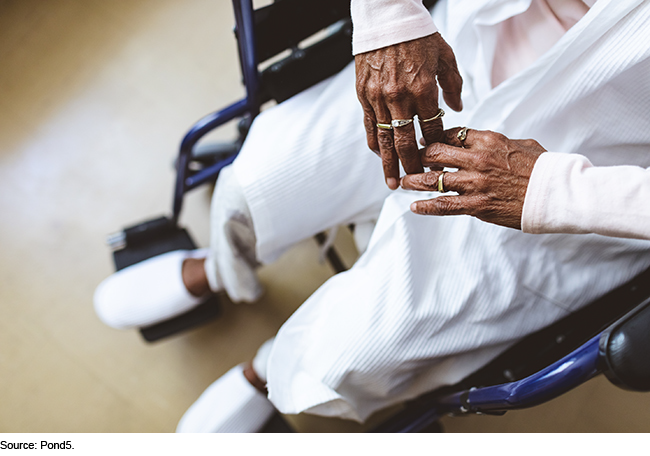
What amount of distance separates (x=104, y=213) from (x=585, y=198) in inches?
47.4

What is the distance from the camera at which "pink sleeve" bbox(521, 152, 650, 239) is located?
0.45 meters

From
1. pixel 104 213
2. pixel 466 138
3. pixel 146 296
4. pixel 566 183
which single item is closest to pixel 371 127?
pixel 466 138

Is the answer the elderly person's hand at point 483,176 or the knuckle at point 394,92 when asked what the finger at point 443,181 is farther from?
the knuckle at point 394,92

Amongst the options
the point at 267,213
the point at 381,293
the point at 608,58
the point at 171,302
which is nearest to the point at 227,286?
the point at 171,302

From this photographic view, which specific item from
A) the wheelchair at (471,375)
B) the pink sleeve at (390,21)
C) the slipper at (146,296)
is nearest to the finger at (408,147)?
the pink sleeve at (390,21)

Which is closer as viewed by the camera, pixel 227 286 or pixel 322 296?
pixel 322 296

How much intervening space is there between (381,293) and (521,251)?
22cm

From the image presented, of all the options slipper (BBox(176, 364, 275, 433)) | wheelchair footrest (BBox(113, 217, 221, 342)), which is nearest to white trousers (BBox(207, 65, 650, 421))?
slipper (BBox(176, 364, 275, 433))

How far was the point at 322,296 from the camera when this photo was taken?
66 cm

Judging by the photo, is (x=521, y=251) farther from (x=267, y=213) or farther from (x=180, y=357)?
(x=180, y=357)

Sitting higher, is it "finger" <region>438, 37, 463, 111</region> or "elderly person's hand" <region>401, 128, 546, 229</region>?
"finger" <region>438, 37, 463, 111</region>

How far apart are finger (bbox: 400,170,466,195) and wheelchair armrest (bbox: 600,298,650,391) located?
0.22m

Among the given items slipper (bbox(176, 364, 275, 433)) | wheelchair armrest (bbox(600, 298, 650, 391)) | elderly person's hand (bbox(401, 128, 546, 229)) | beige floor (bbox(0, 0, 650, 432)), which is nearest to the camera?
wheelchair armrest (bbox(600, 298, 650, 391))

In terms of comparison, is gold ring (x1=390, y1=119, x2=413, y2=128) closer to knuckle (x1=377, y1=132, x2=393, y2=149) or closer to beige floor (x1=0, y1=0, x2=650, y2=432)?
knuckle (x1=377, y1=132, x2=393, y2=149)
